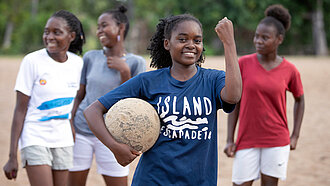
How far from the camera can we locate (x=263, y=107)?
165 inches

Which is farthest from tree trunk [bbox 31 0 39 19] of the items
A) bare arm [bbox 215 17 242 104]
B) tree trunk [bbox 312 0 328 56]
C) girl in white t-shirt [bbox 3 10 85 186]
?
bare arm [bbox 215 17 242 104]

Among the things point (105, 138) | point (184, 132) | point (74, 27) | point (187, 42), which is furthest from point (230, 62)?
point (74, 27)

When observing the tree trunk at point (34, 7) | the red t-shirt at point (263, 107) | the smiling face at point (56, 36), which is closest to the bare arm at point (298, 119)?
the red t-shirt at point (263, 107)

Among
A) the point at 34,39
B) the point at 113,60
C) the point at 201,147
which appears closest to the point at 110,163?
the point at 113,60

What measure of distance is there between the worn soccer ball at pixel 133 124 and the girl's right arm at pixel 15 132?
4.17 ft

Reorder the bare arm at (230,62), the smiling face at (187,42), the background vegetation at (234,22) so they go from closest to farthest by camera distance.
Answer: the bare arm at (230,62) → the smiling face at (187,42) → the background vegetation at (234,22)

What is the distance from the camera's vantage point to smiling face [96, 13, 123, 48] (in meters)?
4.39

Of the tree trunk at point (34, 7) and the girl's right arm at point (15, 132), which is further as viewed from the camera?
the tree trunk at point (34, 7)

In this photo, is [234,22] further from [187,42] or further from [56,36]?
[187,42]

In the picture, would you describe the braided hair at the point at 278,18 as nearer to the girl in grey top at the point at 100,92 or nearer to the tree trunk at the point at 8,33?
the girl in grey top at the point at 100,92

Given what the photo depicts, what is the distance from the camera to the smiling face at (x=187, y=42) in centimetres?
278

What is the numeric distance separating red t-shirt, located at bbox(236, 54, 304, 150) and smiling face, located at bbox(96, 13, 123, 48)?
4.96 feet

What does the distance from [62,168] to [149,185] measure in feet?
4.49

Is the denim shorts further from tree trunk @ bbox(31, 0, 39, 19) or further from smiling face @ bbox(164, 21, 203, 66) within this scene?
tree trunk @ bbox(31, 0, 39, 19)
